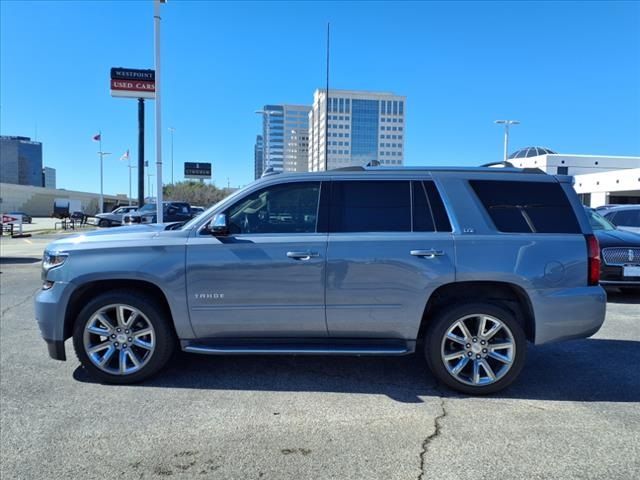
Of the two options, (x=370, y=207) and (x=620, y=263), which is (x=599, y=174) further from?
(x=370, y=207)

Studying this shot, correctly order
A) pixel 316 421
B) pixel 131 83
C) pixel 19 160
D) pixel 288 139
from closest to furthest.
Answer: pixel 316 421 → pixel 131 83 → pixel 288 139 → pixel 19 160

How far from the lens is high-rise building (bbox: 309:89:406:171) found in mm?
32625

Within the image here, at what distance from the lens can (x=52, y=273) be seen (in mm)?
3951

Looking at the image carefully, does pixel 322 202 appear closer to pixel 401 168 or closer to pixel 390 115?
pixel 401 168

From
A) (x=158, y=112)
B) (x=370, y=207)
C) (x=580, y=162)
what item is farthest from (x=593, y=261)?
(x=580, y=162)

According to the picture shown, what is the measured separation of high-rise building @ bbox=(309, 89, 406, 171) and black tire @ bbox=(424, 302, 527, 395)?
26714 mm

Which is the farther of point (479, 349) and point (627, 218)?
point (627, 218)

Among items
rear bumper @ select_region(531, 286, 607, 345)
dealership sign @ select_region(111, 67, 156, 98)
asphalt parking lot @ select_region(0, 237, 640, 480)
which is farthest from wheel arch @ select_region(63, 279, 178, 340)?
dealership sign @ select_region(111, 67, 156, 98)

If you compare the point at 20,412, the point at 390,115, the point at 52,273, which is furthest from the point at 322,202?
the point at 390,115

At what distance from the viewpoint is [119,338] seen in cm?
400

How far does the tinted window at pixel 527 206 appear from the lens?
392cm

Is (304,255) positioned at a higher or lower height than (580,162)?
lower

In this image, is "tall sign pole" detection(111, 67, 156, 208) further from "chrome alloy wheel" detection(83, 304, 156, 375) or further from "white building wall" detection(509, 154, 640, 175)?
"white building wall" detection(509, 154, 640, 175)

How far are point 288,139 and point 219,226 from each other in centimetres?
3752
